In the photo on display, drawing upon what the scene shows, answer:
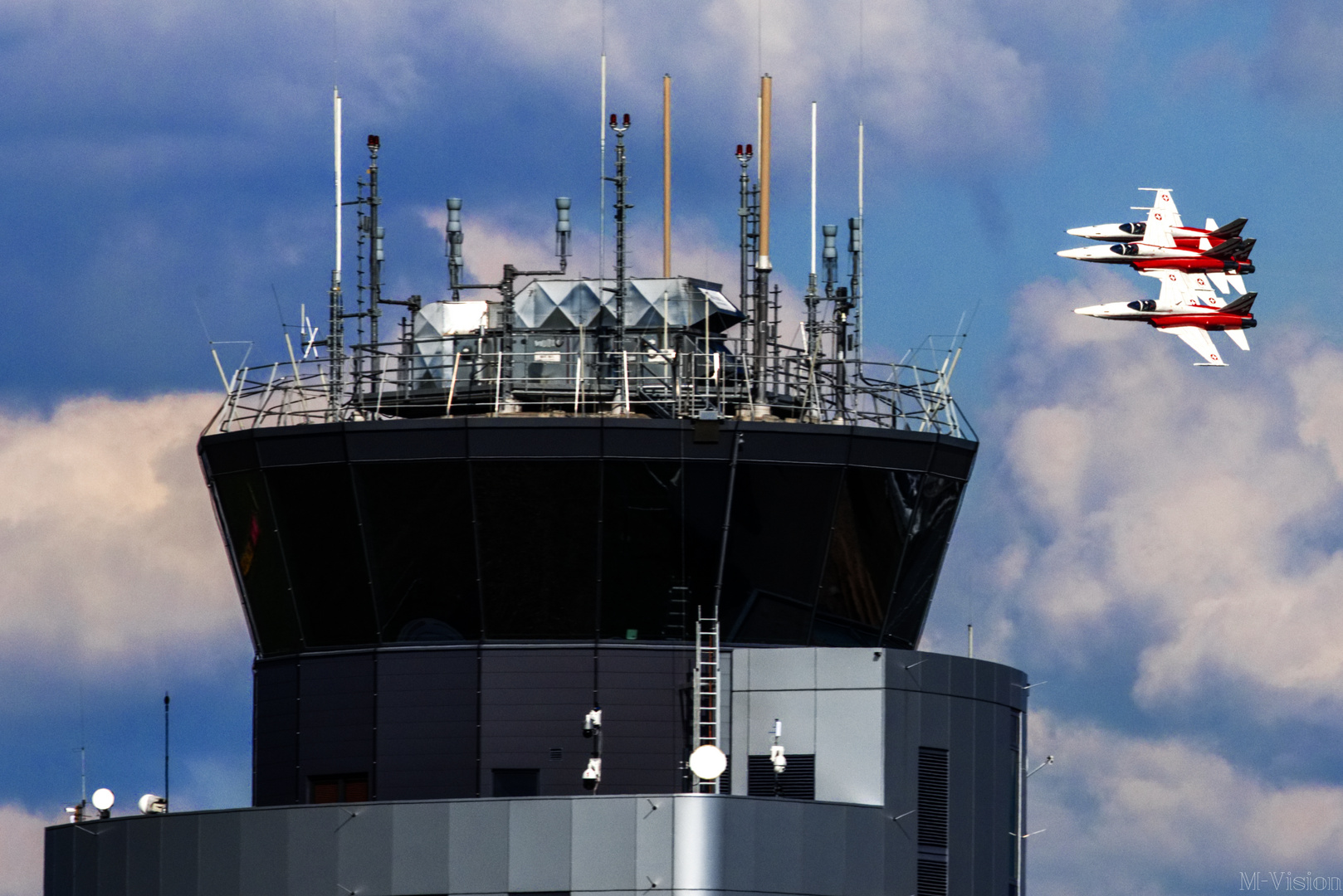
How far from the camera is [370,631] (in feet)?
144

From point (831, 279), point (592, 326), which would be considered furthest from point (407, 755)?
point (831, 279)

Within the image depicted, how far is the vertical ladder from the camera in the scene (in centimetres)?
4234

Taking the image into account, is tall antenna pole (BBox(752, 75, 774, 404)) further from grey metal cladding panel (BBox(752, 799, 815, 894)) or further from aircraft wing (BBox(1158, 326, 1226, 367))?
aircraft wing (BBox(1158, 326, 1226, 367))

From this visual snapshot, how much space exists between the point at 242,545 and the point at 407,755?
5.16 m

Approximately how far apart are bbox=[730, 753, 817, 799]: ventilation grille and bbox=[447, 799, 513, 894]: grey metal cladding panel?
14.8 feet

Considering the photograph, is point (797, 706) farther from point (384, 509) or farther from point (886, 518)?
point (384, 509)

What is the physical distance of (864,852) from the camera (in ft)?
138

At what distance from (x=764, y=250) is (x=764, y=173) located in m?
1.49

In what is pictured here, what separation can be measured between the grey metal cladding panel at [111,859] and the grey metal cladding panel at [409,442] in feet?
25.5

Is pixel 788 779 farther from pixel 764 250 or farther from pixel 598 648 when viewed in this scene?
pixel 764 250

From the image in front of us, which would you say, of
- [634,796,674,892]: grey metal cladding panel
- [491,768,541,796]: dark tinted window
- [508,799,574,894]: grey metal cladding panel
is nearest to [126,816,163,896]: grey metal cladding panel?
[491,768,541,796]: dark tinted window

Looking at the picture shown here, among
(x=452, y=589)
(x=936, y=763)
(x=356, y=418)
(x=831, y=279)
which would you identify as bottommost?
(x=936, y=763)

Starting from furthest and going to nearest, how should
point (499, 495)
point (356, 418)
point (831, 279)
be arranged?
point (831, 279), point (356, 418), point (499, 495)

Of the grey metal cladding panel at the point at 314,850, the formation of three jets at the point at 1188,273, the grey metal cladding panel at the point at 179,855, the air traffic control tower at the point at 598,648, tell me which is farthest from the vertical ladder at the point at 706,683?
the formation of three jets at the point at 1188,273
